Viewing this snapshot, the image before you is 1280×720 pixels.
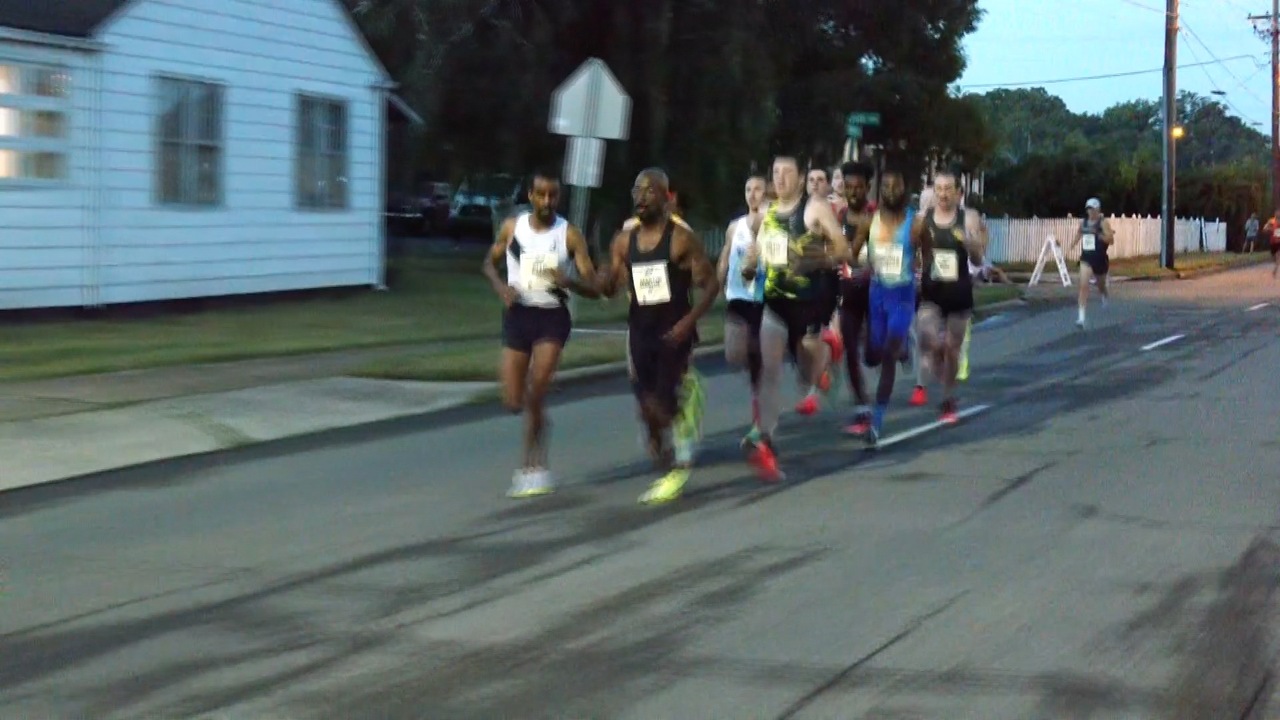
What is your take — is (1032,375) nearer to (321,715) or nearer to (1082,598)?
(1082,598)

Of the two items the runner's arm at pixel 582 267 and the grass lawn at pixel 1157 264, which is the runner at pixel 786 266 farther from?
the grass lawn at pixel 1157 264

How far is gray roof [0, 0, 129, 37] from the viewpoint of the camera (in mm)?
18750

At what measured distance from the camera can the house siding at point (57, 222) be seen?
1883cm

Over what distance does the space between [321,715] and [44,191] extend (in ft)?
48.8

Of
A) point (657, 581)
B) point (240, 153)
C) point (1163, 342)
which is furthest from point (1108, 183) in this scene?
point (657, 581)

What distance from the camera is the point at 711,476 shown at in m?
10.6

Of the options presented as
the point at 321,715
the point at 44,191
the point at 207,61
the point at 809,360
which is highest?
the point at 207,61

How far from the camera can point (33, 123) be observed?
1908cm

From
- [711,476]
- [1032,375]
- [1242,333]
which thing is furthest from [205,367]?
[1242,333]

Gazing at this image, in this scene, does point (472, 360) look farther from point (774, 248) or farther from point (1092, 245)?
point (1092, 245)

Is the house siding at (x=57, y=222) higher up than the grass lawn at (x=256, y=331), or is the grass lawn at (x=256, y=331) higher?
the house siding at (x=57, y=222)

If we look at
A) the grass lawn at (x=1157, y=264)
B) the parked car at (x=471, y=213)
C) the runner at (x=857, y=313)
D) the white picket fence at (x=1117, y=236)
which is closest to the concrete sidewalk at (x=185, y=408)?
the runner at (x=857, y=313)

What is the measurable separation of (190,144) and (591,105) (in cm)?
734

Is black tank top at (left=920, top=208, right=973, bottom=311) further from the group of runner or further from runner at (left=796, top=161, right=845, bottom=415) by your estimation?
runner at (left=796, top=161, right=845, bottom=415)
